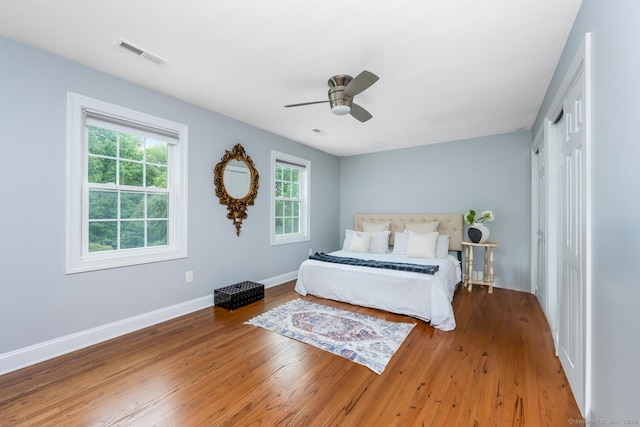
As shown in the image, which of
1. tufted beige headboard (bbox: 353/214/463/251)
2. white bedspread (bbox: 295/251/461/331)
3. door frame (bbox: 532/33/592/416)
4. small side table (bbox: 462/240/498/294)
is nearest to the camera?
door frame (bbox: 532/33/592/416)

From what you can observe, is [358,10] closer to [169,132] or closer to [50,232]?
[169,132]

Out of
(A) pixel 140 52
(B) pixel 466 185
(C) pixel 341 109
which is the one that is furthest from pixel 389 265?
(A) pixel 140 52

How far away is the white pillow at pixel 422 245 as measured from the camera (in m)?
4.00

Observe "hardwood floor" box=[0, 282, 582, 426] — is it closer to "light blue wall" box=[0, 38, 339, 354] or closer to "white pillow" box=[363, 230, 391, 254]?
"light blue wall" box=[0, 38, 339, 354]

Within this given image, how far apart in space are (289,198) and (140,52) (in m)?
2.92

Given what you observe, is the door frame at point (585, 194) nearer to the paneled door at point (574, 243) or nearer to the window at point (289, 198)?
the paneled door at point (574, 243)

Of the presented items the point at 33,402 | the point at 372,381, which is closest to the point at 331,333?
the point at 372,381

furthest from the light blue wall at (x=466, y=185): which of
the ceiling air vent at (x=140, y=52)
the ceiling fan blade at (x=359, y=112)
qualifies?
the ceiling air vent at (x=140, y=52)

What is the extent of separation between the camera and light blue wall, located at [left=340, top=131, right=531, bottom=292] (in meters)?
4.11

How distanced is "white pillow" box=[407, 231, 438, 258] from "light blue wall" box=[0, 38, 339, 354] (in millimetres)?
2771

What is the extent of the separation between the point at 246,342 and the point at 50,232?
1847 millimetres

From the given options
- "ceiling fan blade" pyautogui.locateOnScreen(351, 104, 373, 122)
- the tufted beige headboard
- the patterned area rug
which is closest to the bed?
the tufted beige headboard

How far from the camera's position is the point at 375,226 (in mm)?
5059

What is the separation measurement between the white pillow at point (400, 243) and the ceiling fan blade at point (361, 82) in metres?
2.85
